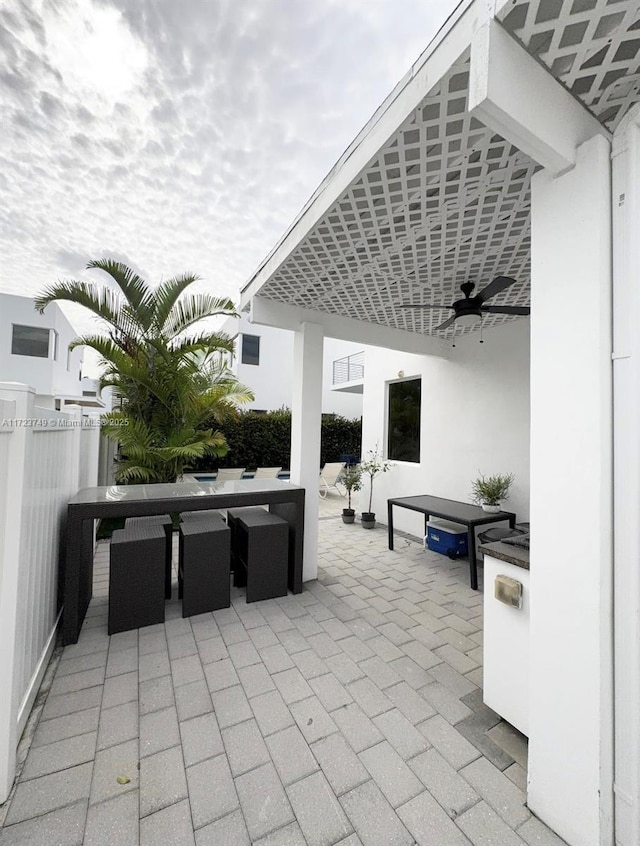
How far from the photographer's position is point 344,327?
4133 millimetres

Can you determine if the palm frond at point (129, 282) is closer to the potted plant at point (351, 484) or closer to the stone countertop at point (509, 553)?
the potted plant at point (351, 484)

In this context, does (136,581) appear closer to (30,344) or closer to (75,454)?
(75,454)

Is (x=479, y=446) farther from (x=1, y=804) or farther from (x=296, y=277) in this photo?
(x=1, y=804)

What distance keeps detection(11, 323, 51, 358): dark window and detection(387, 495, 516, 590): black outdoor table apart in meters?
16.4

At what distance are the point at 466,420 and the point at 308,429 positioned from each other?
2.52 m

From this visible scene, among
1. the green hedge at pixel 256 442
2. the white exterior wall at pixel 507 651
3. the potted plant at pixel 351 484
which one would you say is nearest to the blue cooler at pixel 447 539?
the potted plant at pixel 351 484

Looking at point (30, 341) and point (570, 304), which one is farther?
point (30, 341)

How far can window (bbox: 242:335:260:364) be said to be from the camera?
14398 mm

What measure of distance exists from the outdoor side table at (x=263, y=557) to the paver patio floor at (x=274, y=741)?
0.32 meters

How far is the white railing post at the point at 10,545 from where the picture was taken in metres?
1.46

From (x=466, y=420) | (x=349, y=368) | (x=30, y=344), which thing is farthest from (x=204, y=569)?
(x=30, y=344)

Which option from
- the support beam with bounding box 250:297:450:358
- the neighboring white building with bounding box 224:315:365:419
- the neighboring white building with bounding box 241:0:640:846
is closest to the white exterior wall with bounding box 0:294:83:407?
the neighboring white building with bounding box 224:315:365:419

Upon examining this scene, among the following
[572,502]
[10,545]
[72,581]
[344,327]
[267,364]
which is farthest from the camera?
[267,364]

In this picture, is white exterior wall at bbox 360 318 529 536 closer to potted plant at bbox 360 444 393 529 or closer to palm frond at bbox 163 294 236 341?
potted plant at bbox 360 444 393 529
